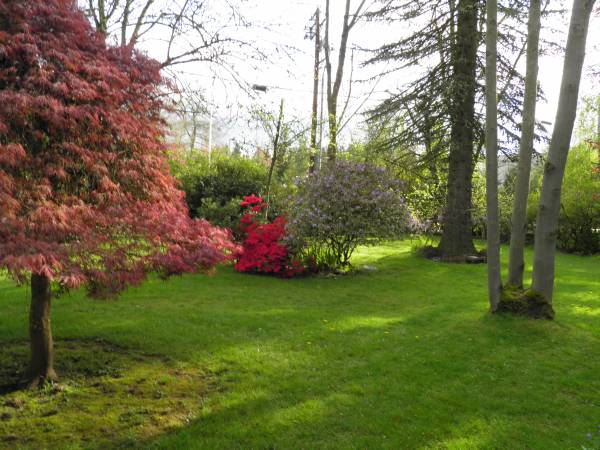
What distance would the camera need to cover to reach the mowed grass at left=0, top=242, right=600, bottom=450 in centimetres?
326

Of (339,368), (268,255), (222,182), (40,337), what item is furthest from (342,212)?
(40,337)

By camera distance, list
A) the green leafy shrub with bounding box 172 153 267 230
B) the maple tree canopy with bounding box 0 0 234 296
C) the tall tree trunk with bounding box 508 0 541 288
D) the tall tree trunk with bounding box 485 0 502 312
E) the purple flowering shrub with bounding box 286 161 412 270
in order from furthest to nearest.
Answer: the green leafy shrub with bounding box 172 153 267 230 < the purple flowering shrub with bounding box 286 161 412 270 < the tall tree trunk with bounding box 485 0 502 312 < the tall tree trunk with bounding box 508 0 541 288 < the maple tree canopy with bounding box 0 0 234 296

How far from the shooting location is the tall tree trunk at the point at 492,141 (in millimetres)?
5422

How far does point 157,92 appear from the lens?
3932 millimetres

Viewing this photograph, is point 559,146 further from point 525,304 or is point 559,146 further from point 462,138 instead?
point 462,138

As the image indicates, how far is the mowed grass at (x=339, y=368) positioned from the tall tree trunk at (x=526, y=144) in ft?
2.45

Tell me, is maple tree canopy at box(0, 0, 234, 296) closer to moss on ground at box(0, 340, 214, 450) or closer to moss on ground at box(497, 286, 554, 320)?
moss on ground at box(0, 340, 214, 450)

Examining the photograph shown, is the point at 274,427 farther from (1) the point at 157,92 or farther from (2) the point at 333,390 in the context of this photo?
(1) the point at 157,92

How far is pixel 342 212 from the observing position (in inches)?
374

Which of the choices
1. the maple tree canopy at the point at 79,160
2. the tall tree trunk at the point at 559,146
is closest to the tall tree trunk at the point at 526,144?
the tall tree trunk at the point at 559,146

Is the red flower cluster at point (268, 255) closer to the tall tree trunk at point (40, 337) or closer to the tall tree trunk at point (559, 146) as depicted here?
the tall tree trunk at point (559, 146)

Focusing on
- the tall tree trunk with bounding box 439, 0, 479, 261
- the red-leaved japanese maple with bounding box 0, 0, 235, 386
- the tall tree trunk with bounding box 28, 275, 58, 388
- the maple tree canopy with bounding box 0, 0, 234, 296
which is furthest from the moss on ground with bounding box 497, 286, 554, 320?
the tall tree trunk with bounding box 439, 0, 479, 261

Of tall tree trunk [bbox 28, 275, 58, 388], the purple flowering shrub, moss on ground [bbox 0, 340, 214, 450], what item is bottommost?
moss on ground [bbox 0, 340, 214, 450]

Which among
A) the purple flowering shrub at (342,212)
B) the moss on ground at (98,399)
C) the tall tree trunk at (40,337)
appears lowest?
the moss on ground at (98,399)
